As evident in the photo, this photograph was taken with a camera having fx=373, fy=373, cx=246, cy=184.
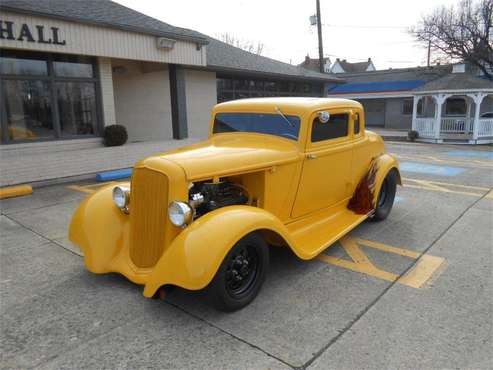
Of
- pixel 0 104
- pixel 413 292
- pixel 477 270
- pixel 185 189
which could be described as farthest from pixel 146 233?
pixel 0 104

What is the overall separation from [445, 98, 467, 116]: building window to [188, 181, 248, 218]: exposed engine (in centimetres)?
2737

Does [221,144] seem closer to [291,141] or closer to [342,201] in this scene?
[291,141]

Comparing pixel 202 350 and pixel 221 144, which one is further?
pixel 221 144

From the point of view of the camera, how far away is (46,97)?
9422 mm

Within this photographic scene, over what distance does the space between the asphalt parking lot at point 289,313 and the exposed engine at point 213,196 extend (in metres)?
0.84

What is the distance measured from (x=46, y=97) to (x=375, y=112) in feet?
89.1

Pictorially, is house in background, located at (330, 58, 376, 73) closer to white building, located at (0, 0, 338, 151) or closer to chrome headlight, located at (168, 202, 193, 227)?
white building, located at (0, 0, 338, 151)

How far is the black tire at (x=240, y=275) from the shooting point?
2.96 metres

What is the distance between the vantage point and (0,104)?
8.59 metres

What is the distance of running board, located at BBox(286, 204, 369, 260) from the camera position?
3838 mm

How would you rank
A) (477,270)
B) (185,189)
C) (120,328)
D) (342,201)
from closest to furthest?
(120,328)
(185,189)
(477,270)
(342,201)

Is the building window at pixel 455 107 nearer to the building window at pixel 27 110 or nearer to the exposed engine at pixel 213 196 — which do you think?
the building window at pixel 27 110

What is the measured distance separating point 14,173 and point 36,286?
5656 millimetres

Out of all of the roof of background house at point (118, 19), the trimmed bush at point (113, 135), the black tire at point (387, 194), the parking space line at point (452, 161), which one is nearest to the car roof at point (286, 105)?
the black tire at point (387, 194)
